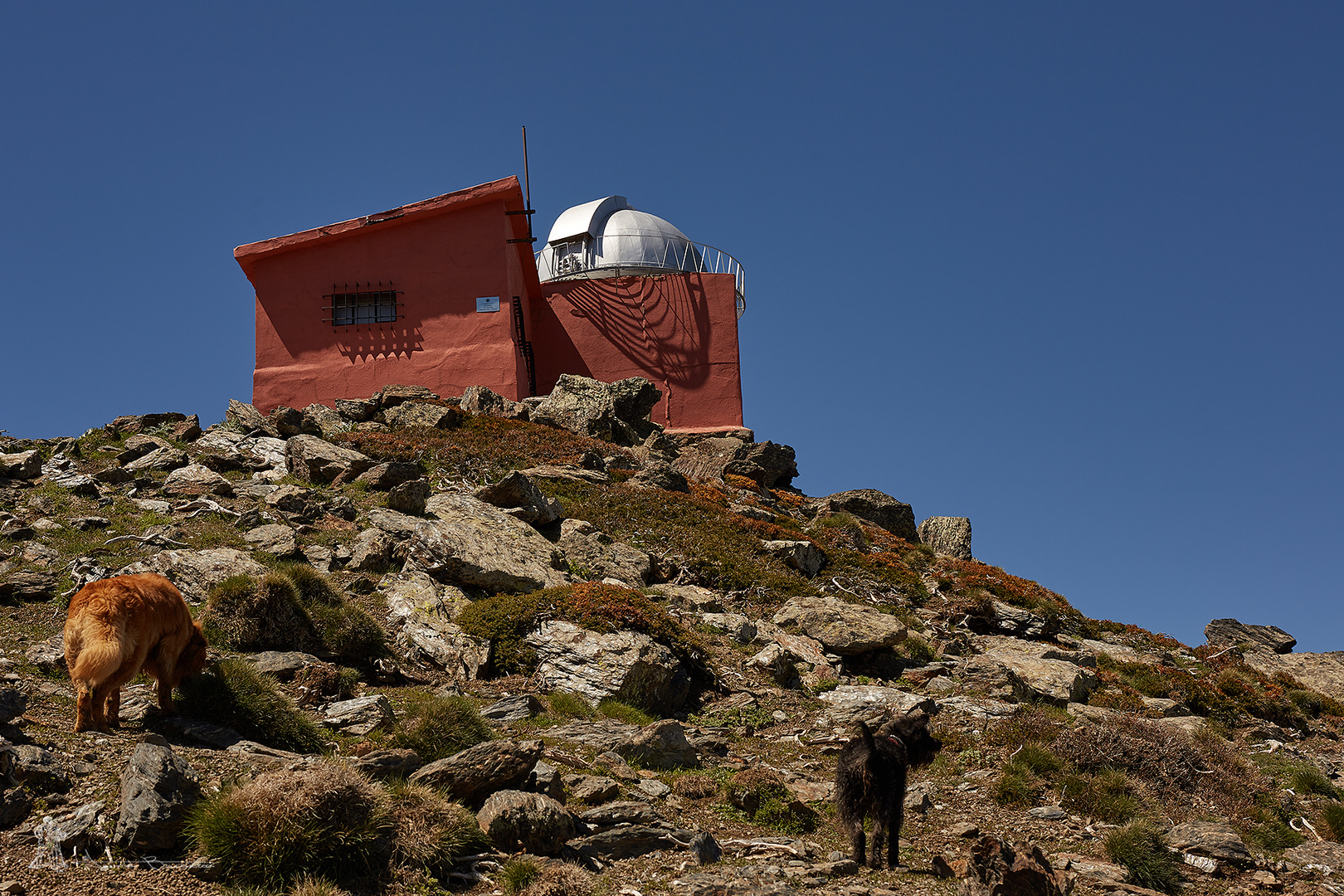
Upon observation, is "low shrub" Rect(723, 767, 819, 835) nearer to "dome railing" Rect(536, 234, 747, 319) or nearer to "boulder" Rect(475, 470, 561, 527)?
"boulder" Rect(475, 470, 561, 527)

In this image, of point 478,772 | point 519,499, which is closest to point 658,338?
point 519,499

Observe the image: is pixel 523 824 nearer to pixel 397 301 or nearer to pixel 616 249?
pixel 397 301

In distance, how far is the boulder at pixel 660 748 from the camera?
8.78 m

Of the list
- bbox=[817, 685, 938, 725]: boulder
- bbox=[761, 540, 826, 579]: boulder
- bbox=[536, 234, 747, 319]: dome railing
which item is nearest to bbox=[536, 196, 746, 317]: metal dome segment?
bbox=[536, 234, 747, 319]: dome railing

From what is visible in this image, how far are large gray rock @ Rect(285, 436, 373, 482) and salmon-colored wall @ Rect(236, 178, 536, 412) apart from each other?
8.31m

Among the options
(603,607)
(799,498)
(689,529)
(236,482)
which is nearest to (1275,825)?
(603,607)

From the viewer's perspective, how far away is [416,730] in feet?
25.3

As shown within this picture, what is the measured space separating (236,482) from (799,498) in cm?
1499

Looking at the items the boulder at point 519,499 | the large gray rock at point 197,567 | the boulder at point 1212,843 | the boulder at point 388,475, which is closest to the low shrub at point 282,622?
the large gray rock at point 197,567

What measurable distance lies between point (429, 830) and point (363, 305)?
23.5 meters

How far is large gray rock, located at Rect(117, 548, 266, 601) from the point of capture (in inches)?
429

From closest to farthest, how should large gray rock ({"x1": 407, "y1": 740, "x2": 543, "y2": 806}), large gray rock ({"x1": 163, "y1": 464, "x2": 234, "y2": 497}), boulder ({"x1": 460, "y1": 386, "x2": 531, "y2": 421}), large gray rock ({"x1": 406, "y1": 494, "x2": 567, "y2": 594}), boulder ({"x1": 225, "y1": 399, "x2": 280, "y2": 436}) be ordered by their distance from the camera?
large gray rock ({"x1": 407, "y1": 740, "x2": 543, "y2": 806}), large gray rock ({"x1": 406, "y1": 494, "x2": 567, "y2": 594}), large gray rock ({"x1": 163, "y1": 464, "x2": 234, "y2": 497}), boulder ({"x1": 225, "y1": 399, "x2": 280, "y2": 436}), boulder ({"x1": 460, "y1": 386, "x2": 531, "y2": 421})

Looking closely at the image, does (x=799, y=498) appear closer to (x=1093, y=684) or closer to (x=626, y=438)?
(x=626, y=438)

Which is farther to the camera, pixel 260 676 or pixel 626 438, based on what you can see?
pixel 626 438
